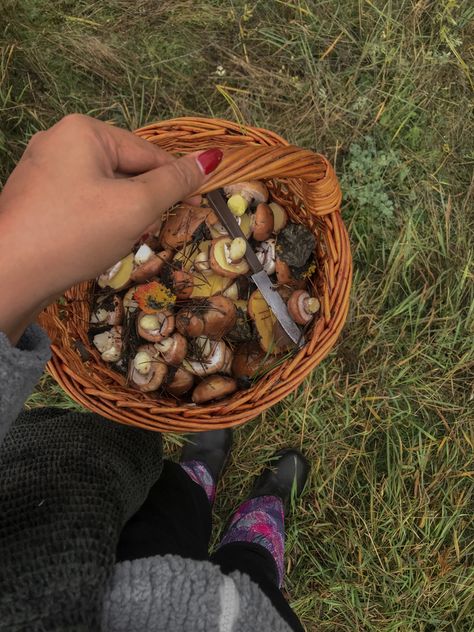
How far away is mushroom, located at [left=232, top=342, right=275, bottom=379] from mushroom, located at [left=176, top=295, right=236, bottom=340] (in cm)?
13

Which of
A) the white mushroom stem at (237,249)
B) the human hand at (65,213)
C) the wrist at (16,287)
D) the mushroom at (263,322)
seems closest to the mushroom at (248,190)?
the white mushroom stem at (237,249)

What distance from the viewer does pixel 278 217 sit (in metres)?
1.92

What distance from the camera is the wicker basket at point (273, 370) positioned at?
136cm

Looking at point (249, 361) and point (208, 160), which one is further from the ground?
point (208, 160)

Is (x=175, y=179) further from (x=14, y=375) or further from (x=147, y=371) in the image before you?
(x=147, y=371)

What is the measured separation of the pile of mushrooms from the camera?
176 cm

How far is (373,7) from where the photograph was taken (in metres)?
2.29

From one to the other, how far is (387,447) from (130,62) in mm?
1962

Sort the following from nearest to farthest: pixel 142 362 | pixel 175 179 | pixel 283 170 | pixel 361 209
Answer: pixel 175 179 < pixel 283 170 < pixel 142 362 < pixel 361 209

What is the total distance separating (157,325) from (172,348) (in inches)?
3.6

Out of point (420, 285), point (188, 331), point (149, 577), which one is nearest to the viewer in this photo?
point (149, 577)

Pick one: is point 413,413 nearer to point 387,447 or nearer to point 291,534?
point 387,447

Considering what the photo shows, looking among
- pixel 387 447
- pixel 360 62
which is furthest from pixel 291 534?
pixel 360 62

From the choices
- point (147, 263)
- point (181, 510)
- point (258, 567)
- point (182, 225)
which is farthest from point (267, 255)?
point (258, 567)
